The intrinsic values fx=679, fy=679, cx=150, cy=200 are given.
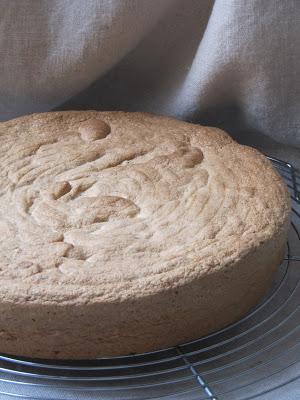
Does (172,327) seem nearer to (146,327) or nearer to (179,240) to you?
(146,327)

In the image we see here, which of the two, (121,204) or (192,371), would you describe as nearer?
(192,371)

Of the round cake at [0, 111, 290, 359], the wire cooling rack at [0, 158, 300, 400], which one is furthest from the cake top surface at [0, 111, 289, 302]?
the wire cooling rack at [0, 158, 300, 400]

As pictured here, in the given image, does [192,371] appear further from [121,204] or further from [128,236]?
[121,204]

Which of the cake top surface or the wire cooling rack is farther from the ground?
the cake top surface

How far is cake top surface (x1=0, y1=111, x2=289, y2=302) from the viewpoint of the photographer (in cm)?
147

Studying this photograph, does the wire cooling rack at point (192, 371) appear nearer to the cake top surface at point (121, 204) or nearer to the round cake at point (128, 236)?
the round cake at point (128, 236)

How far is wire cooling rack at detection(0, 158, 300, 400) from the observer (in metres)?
1.46

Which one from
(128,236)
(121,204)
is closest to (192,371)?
(128,236)

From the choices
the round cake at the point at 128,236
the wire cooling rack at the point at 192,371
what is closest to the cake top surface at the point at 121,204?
the round cake at the point at 128,236

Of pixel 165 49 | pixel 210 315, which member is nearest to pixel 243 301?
pixel 210 315

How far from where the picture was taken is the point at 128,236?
159 centimetres

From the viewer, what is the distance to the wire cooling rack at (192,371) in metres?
1.46

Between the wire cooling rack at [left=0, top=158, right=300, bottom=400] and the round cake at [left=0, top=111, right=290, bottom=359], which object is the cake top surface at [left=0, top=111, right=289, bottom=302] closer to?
the round cake at [left=0, top=111, right=290, bottom=359]

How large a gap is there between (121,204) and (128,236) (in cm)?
15
